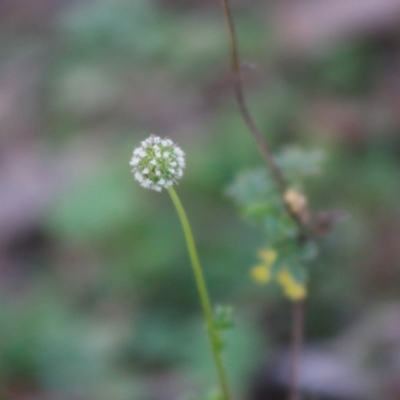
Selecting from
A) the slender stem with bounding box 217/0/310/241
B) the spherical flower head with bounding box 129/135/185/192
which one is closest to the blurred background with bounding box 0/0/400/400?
the slender stem with bounding box 217/0/310/241

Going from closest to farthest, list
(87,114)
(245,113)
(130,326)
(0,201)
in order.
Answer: (245,113) → (130,326) → (0,201) → (87,114)

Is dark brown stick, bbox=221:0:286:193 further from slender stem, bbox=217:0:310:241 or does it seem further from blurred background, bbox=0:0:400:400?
blurred background, bbox=0:0:400:400

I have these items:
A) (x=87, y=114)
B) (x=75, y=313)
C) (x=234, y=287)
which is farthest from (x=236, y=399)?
(x=87, y=114)

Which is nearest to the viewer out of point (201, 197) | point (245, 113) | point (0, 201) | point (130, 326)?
point (245, 113)

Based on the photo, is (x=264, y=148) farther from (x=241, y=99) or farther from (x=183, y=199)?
(x=183, y=199)

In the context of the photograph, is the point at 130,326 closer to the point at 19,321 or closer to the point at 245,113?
the point at 19,321

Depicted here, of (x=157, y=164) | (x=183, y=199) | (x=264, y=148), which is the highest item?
(x=183, y=199)

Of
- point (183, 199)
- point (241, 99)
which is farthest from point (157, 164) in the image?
point (183, 199)
